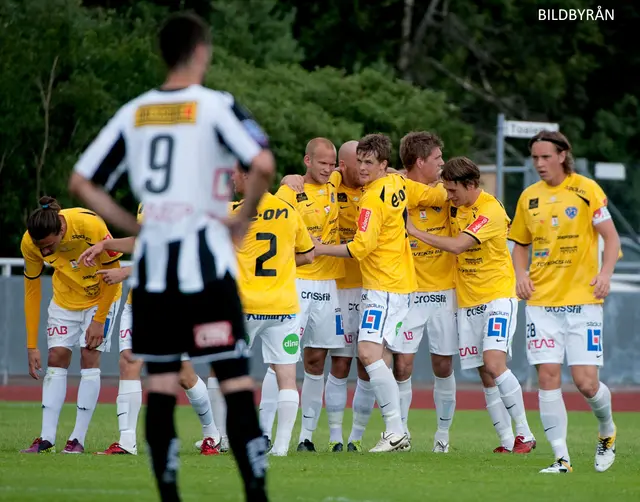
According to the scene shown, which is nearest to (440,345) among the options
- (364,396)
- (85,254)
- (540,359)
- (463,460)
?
(364,396)

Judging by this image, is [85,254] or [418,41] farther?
[418,41]

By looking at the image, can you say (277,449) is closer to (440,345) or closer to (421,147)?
(440,345)

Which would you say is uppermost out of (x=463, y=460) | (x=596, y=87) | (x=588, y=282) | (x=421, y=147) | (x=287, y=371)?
(x=596, y=87)

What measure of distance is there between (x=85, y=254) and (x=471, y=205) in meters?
3.29

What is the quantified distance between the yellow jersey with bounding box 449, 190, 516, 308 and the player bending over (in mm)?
5219

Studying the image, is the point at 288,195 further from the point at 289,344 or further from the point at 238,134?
the point at 238,134

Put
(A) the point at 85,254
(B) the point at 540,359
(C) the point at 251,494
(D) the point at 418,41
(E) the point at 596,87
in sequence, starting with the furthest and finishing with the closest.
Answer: (E) the point at 596,87 → (D) the point at 418,41 → (A) the point at 85,254 → (B) the point at 540,359 → (C) the point at 251,494

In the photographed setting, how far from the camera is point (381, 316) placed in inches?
430

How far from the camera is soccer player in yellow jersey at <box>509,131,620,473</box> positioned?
935cm

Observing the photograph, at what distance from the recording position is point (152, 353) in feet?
20.8

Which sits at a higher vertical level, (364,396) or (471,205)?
(471,205)

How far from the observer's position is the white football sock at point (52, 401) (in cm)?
1097

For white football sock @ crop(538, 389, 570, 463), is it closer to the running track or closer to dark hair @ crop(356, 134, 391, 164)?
dark hair @ crop(356, 134, 391, 164)

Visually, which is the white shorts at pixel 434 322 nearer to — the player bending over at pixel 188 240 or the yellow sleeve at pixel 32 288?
the yellow sleeve at pixel 32 288
